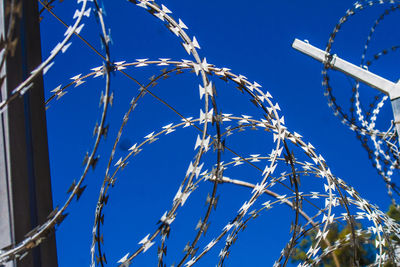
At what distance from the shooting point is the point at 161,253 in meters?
3.99

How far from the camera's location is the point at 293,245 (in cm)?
480

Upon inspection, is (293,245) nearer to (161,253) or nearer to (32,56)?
(161,253)

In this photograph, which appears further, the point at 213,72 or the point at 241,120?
the point at 241,120

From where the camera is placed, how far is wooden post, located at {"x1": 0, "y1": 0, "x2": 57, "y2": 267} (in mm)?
3531

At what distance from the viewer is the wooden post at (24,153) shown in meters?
3.53

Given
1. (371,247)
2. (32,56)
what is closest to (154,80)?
(32,56)

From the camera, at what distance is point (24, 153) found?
3.73 m

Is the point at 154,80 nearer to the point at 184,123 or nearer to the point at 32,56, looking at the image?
the point at 184,123

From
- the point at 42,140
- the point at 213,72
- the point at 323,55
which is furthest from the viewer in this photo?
the point at 323,55

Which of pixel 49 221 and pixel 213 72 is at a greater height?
pixel 213 72

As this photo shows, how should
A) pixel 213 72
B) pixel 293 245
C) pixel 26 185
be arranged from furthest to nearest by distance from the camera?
pixel 293 245, pixel 213 72, pixel 26 185

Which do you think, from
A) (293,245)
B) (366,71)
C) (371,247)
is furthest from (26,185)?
(371,247)

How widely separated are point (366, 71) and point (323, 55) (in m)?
0.74

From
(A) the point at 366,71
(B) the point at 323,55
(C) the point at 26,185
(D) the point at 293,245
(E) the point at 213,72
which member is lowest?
(D) the point at 293,245
